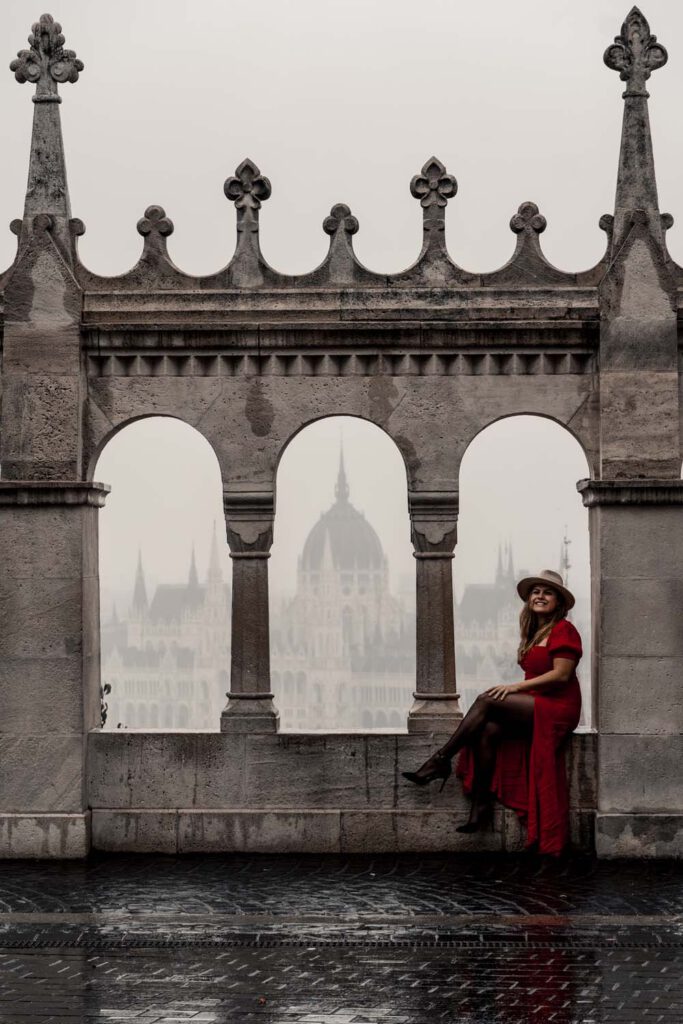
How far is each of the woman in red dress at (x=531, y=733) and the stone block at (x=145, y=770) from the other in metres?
1.75

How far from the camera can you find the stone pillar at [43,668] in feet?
42.4

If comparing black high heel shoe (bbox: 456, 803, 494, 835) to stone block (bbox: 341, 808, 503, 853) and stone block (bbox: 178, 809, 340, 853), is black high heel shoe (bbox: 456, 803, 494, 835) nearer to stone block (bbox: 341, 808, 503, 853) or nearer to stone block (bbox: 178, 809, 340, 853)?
stone block (bbox: 341, 808, 503, 853)

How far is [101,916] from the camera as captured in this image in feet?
35.1

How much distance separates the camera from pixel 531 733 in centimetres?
1263

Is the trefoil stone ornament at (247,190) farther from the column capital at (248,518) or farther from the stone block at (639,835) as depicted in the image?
the stone block at (639,835)

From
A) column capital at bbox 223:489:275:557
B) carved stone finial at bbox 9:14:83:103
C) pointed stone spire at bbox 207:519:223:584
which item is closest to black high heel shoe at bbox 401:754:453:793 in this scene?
column capital at bbox 223:489:275:557

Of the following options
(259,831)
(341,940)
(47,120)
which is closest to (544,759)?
(259,831)

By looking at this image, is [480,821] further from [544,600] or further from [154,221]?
[154,221]

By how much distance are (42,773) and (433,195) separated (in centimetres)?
544

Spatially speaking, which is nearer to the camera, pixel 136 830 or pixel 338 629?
pixel 136 830

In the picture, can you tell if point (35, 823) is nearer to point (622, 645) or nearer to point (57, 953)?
point (57, 953)

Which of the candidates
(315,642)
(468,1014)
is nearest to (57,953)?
(468,1014)

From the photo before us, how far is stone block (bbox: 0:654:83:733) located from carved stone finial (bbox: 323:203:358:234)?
155 inches

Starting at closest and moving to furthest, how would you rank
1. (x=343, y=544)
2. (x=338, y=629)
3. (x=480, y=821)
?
(x=480, y=821), (x=338, y=629), (x=343, y=544)
